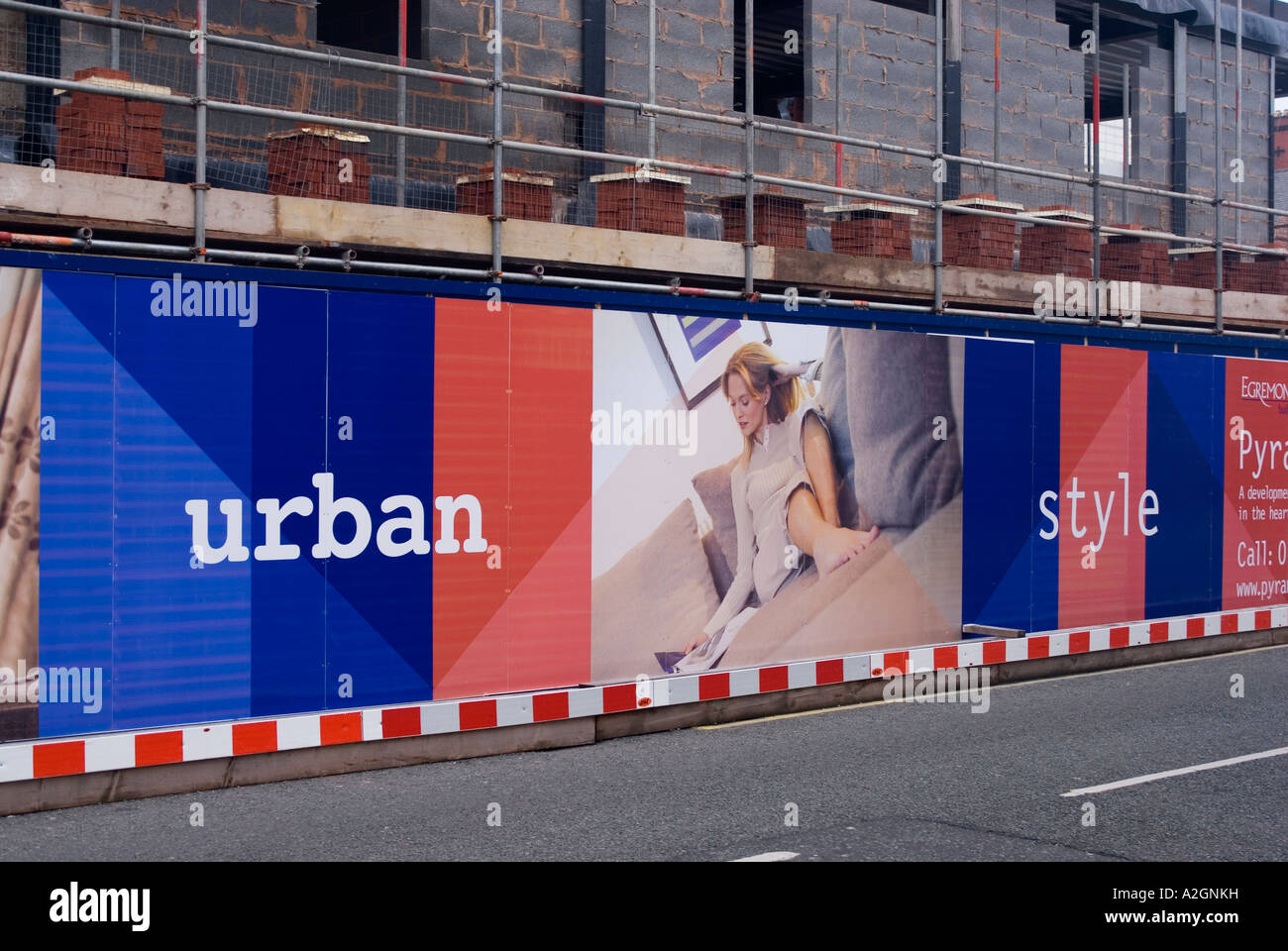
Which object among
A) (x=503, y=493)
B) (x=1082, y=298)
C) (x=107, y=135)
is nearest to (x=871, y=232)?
(x=1082, y=298)

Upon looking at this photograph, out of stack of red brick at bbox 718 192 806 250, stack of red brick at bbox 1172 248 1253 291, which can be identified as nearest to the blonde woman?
stack of red brick at bbox 718 192 806 250

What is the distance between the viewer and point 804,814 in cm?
837

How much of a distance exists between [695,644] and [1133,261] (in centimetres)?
979

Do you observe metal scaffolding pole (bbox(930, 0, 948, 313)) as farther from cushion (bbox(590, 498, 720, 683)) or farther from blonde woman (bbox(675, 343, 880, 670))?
cushion (bbox(590, 498, 720, 683))

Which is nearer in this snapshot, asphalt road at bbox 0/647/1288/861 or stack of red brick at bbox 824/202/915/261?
asphalt road at bbox 0/647/1288/861

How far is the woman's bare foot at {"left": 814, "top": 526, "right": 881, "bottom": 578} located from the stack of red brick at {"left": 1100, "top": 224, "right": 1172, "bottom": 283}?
24.7 feet

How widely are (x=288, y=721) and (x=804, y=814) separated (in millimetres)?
3226

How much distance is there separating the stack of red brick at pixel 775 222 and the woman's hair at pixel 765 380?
7.94 feet

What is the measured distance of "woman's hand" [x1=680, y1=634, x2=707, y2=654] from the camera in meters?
11.3

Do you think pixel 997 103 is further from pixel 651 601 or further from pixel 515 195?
pixel 651 601

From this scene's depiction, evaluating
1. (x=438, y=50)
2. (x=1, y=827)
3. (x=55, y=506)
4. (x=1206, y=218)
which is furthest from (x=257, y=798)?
(x=1206, y=218)

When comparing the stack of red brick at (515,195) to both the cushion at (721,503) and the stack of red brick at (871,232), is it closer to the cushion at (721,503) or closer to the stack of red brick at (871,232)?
the cushion at (721,503)

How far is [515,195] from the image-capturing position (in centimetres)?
1250
